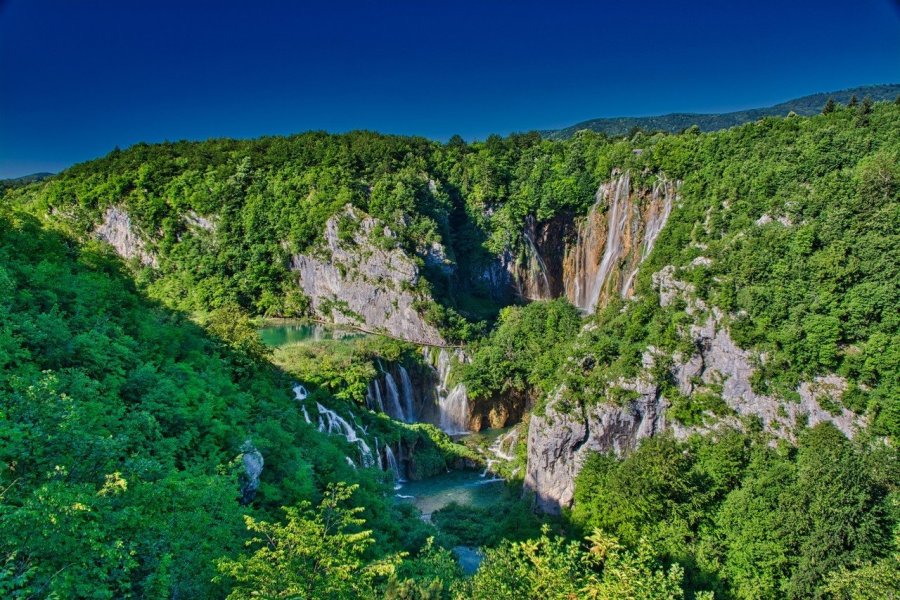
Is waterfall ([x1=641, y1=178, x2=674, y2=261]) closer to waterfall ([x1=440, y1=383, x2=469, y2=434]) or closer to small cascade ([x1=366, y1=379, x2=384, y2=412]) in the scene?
waterfall ([x1=440, y1=383, x2=469, y2=434])

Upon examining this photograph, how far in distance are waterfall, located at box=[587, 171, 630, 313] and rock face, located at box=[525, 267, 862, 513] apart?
Result: 2679cm

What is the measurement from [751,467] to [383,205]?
49.5 metres

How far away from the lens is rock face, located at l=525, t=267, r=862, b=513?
2867cm

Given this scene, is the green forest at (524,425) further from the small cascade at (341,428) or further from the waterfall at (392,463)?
the waterfall at (392,463)

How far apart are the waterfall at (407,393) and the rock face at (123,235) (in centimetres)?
4718

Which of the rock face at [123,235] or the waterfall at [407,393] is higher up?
the rock face at [123,235]

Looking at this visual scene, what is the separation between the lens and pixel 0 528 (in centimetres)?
639

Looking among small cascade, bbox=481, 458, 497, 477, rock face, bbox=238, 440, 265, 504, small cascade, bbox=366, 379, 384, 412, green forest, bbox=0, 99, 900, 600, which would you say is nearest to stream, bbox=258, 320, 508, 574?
small cascade, bbox=481, 458, 497, 477

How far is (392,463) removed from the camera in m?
34.5

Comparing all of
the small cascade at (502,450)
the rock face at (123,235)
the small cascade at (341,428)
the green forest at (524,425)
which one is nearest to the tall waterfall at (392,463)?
the green forest at (524,425)

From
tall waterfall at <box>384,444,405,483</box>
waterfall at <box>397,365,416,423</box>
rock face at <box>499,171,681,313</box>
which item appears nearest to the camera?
tall waterfall at <box>384,444,405,483</box>

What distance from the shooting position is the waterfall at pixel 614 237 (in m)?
57.5

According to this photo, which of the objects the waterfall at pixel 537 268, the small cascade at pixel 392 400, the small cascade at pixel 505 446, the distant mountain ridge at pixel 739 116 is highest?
the distant mountain ridge at pixel 739 116

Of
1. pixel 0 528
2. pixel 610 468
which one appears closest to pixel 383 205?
pixel 610 468
